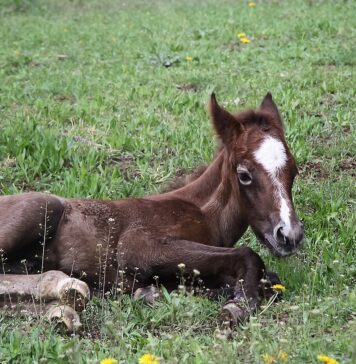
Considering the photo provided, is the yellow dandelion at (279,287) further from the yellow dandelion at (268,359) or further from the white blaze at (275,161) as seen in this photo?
the yellow dandelion at (268,359)

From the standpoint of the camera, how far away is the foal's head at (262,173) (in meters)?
5.77

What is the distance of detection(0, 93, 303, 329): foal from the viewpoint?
19.0 feet

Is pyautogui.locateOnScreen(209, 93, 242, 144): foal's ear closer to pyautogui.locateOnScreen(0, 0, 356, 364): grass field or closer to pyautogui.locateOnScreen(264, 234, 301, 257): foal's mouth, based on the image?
pyautogui.locateOnScreen(264, 234, 301, 257): foal's mouth

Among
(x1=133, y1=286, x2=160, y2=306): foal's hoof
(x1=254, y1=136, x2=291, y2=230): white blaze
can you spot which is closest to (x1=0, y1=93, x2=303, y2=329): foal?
(x1=254, y1=136, x2=291, y2=230): white blaze

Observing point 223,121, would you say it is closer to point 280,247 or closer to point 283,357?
point 280,247

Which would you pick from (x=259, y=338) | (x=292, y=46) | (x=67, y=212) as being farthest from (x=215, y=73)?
(x=259, y=338)

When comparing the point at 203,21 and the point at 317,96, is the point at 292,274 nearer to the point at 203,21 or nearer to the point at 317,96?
the point at 317,96

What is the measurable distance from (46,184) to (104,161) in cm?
82

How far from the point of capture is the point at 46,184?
325 inches

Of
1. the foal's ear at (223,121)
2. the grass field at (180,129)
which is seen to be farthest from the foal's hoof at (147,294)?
the foal's ear at (223,121)

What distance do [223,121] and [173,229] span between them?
93cm

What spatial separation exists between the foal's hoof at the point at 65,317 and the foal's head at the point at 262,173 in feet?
5.04

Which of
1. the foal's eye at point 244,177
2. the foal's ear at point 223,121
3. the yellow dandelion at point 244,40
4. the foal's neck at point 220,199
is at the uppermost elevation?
the foal's ear at point 223,121

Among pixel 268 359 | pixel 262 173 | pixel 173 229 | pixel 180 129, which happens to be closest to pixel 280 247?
pixel 262 173
